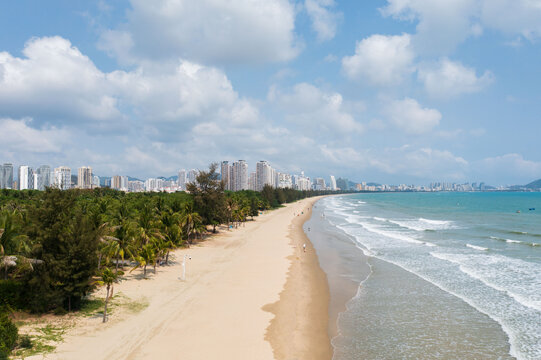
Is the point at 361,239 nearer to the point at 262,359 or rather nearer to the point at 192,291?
the point at 192,291

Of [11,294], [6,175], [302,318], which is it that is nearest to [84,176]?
[6,175]

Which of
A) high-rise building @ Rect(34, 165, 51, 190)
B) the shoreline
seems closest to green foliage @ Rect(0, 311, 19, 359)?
the shoreline

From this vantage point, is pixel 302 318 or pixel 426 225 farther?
pixel 426 225

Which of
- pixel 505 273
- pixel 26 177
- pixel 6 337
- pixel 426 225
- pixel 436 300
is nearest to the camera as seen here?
pixel 6 337

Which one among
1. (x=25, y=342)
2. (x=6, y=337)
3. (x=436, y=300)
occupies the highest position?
(x=6, y=337)

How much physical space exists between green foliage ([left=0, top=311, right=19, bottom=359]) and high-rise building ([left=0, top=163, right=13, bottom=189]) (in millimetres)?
176314

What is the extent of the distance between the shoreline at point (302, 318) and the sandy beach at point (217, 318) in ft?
0.13

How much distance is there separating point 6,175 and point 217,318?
600 ft

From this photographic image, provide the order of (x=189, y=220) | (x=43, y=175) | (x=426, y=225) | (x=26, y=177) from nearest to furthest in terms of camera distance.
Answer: (x=189, y=220), (x=426, y=225), (x=26, y=177), (x=43, y=175)

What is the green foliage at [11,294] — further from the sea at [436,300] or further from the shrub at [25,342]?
the sea at [436,300]

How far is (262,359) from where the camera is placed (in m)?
13.2

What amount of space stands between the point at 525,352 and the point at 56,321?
22592mm

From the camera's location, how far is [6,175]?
15112cm

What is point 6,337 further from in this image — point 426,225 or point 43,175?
point 43,175
